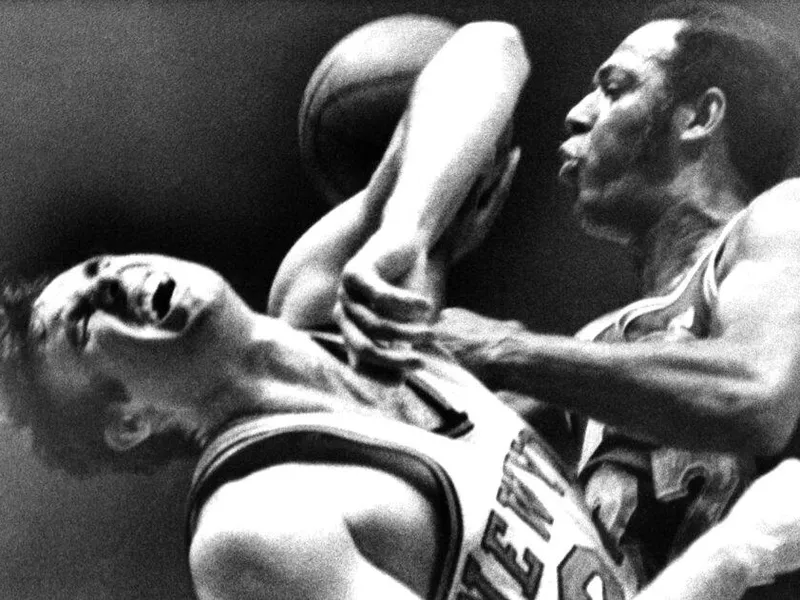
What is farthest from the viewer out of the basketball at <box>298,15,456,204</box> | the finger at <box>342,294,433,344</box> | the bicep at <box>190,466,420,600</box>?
the basketball at <box>298,15,456,204</box>

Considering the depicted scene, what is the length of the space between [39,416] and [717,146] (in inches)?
28.0

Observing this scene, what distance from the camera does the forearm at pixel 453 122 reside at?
1588mm

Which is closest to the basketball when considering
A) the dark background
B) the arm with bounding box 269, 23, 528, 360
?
the arm with bounding box 269, 23, 528, 360

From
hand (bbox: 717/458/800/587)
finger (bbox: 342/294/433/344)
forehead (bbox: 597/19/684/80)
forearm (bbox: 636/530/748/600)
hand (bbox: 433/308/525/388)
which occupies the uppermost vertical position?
forehead (bbox: 597/19/684/80)

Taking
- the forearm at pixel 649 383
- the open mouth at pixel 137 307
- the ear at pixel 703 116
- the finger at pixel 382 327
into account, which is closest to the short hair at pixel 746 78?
the ear at pixel 703 116

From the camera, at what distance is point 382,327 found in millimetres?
1453

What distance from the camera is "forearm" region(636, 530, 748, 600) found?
136cm

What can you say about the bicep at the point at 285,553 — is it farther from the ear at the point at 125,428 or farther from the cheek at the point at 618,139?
the cheek at the point at 618,139

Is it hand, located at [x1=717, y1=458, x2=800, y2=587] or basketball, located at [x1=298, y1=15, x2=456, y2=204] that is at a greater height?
basketball, located at [x1=298, y1=15, x2=456, y2=204]

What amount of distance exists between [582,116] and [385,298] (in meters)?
0.43

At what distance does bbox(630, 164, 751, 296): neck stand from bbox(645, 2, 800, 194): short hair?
0.03 metres

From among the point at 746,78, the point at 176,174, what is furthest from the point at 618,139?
the point at 176,174

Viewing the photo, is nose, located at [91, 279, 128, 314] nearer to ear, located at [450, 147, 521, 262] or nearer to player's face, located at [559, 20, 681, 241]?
ear, located at [450, 147, 521, 262]

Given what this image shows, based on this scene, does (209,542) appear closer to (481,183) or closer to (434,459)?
(434,459)
